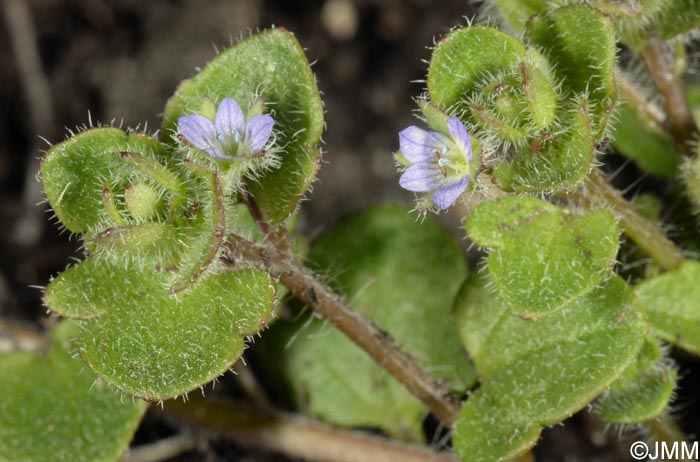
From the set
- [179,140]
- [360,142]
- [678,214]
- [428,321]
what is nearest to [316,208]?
[360,142]

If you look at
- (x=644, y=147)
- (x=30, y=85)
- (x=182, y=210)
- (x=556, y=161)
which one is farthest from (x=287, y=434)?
(x=30, y=85)

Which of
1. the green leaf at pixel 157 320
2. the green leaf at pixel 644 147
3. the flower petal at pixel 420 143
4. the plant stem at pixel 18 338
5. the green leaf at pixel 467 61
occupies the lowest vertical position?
the plant stem at pixel 18 338

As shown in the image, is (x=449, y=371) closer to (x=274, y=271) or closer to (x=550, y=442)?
(x=550, y=442)

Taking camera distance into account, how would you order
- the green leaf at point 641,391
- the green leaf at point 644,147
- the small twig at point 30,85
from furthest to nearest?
the small twig at point 30,85
the green leaf at point 644,147
the green leaf at point 641,391

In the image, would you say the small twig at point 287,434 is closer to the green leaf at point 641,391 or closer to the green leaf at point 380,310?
the green leaf at point 380,310

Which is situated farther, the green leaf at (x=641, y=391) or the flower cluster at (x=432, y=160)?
the green leaf at (x=641, y=391)

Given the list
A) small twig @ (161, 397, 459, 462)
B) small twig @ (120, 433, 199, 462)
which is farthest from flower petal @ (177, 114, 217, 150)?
small twig @ (120, 433, 199, 462)

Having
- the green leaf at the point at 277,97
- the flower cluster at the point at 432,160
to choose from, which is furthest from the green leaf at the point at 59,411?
the flower cluster at the point at 432,160
